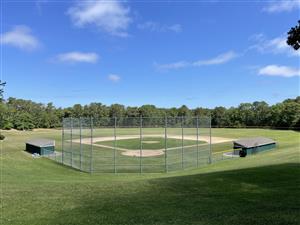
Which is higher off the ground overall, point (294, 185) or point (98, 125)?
point (98, 125)

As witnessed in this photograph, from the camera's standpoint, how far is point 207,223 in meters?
6.56

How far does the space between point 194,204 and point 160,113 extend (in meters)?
82.1

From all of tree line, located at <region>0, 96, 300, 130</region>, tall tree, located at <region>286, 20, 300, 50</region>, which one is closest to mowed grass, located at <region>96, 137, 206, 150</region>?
tree line, located at <region>0, 96, 300, 130</region>

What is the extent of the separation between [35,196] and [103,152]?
25040 mm

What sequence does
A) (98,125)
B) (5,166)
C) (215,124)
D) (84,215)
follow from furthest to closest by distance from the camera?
(215,124) < (98,125) < (5,166) < (84,215)

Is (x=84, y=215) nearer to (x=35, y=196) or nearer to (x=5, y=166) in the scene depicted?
(x=35, y=196)

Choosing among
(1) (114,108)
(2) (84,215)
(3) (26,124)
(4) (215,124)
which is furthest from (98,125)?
(1) (114,108)

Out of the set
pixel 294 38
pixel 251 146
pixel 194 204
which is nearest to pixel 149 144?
pixel 251 146

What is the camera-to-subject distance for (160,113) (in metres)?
90.6

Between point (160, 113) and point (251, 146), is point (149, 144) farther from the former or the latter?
point (160, 113)

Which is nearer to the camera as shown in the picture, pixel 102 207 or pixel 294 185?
pixel 102 207

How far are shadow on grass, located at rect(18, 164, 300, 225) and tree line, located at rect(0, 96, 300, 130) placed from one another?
59.4m

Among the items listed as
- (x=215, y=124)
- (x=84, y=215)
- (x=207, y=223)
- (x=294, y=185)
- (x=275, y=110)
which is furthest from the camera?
(x=215, y=124)

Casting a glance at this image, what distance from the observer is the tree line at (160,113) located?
76125mm
